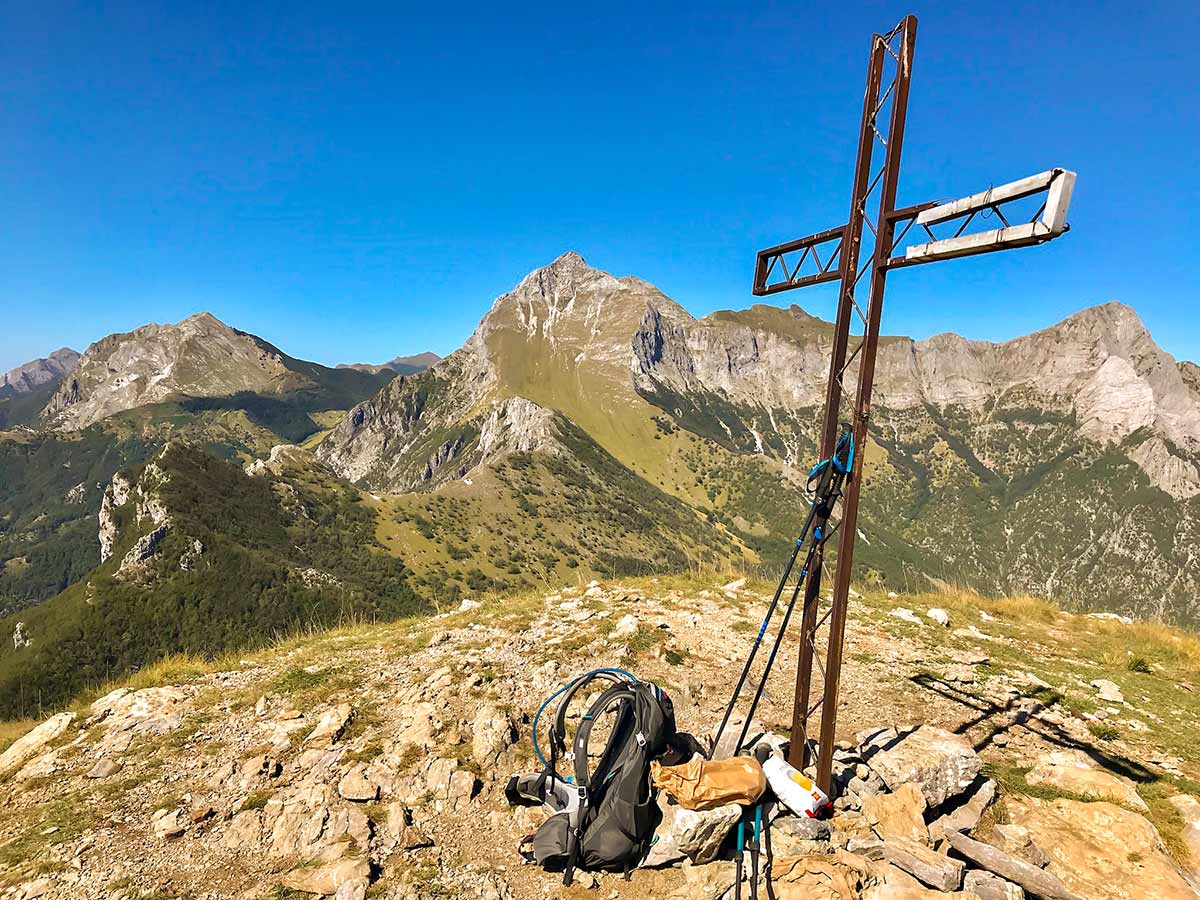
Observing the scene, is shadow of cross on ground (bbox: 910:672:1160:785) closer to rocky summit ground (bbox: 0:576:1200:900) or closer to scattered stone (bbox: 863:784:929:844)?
rocky summit ground (bbox: 0:576:1200:900)

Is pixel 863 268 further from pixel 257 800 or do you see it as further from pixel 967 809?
pixel 257 800

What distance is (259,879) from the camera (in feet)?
19.5

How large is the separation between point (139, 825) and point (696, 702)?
823 centimetres

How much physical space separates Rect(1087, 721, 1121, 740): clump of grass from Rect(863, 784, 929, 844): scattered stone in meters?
4.89

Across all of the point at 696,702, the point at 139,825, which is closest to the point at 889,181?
the point at 696,702

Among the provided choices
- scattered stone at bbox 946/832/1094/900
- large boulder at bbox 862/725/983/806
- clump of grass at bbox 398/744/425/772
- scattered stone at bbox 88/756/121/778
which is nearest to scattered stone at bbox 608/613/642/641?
clump of grass at bbox 398/744/425/772

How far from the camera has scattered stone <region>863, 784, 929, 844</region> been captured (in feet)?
19.7

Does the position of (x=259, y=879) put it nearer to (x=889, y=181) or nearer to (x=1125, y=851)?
(x=1125, y=851)

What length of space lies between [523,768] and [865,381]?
719cm

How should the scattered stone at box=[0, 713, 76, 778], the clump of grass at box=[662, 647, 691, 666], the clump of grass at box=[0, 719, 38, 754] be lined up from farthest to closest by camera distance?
the clump of grass at box=[662, 647, 691, 666], the clump of grass at box=[0, 719, 38, 754], the scattered stone at box=[0, 713, 76, 778]

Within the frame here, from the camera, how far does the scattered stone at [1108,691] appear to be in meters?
10.1

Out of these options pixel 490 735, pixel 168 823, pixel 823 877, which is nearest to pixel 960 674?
pixel 823 877

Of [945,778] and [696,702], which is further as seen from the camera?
[696,702]

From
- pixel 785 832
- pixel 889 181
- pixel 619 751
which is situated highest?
pixel 889 181
